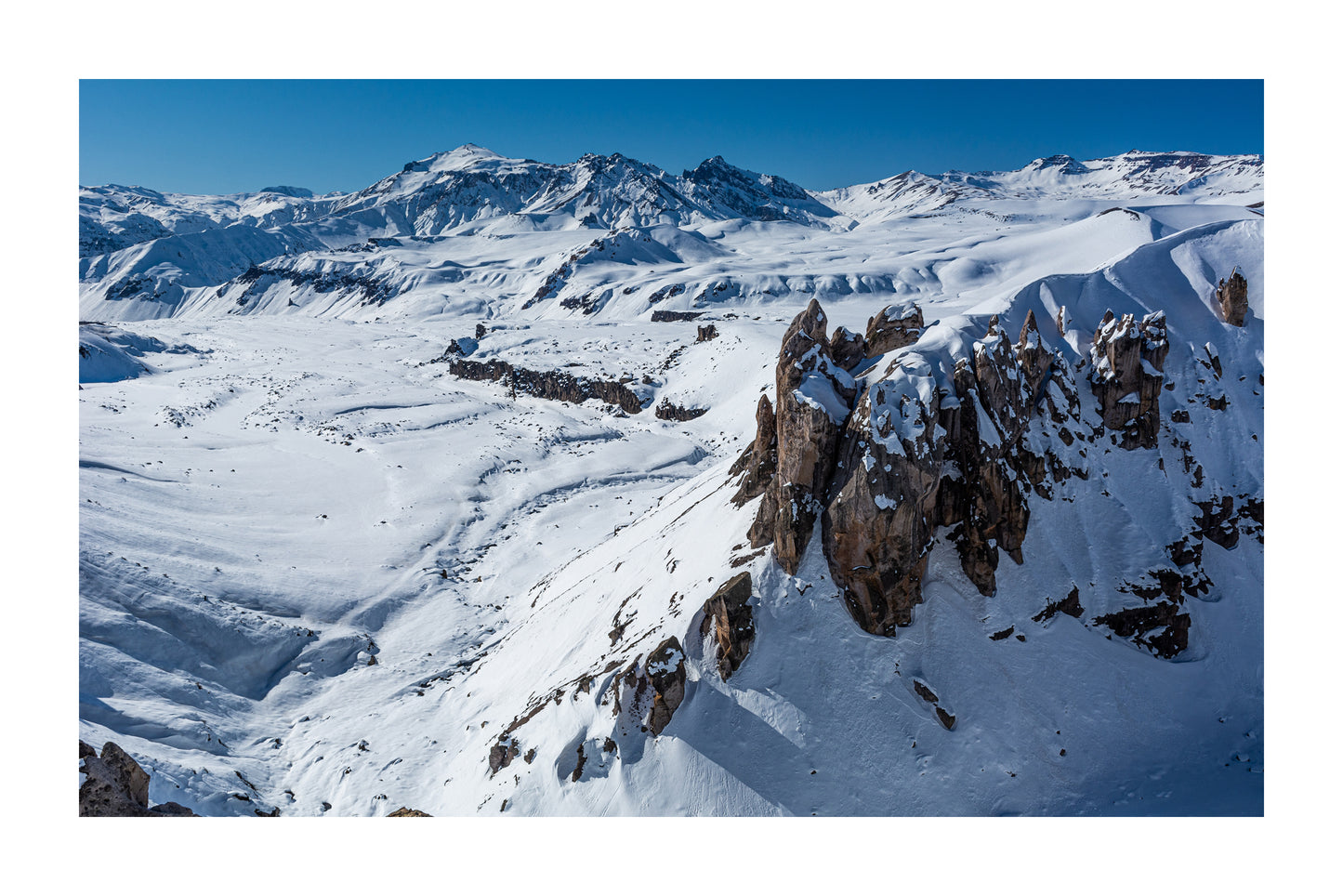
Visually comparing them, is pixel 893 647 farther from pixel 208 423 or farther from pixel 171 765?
pixel 208 423

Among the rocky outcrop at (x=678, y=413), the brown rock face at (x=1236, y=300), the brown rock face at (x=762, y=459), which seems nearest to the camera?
the brown rock face at (x=762, y=459)

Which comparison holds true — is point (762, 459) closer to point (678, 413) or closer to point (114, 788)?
point (114, 788)

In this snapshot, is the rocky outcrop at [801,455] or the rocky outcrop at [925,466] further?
the rocky outcrop at [801,455]

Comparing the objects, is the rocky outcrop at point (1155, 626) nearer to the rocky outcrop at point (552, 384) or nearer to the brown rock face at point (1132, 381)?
the brown rock face at point (1132, 381)

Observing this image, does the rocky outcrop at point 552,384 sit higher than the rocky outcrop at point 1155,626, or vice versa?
the rocky outcrop at point 552,384

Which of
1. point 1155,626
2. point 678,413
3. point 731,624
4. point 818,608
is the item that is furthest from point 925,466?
point 678,413

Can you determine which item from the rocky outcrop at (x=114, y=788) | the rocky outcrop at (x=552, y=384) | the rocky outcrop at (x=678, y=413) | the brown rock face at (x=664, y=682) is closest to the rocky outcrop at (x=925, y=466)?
the brown rock face at (x=664, y=682)
